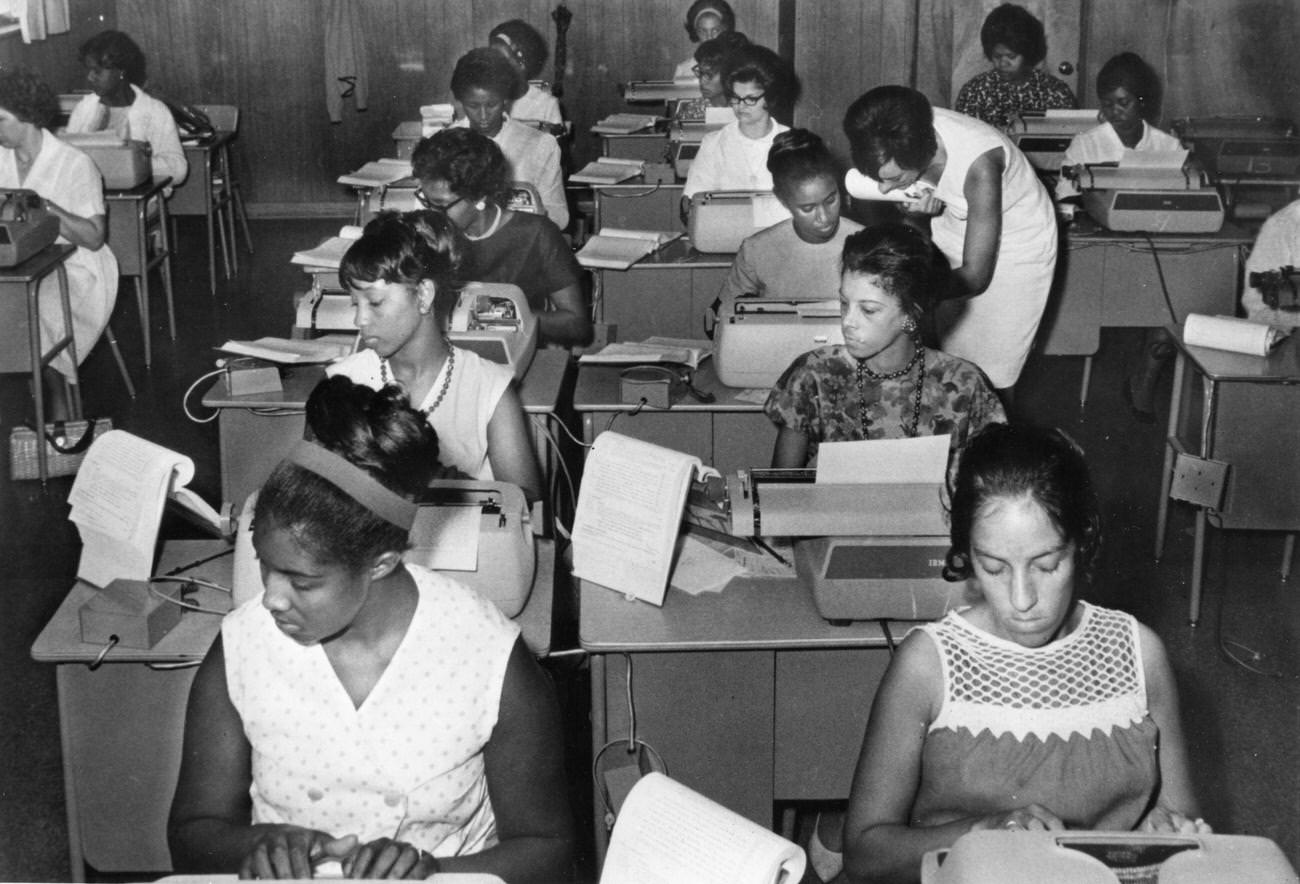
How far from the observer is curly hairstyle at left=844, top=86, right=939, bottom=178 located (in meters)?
3.54

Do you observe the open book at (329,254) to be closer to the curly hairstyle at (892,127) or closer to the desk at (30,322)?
the desk at (30,322)

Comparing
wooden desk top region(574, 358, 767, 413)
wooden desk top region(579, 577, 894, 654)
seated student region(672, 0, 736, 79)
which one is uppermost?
seated student region(672, 0, 736, 79)

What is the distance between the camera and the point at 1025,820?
156cm

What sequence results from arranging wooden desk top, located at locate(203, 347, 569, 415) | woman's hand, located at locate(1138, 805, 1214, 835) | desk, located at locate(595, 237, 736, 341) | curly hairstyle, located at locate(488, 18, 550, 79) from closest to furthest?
woman's hand, located at locate(1138, 805, 1214, 835) < wooden desk top, located at locate(203, 347, 569, 415) < desk, located at locate(595, 237, 736, 341) < curly hairstyle, located at locate(488, 18, 550, 79)

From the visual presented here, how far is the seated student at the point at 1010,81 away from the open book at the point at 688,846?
563 cm

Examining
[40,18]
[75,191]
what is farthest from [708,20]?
[75,191]

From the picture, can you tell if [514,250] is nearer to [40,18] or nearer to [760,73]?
[760,73]

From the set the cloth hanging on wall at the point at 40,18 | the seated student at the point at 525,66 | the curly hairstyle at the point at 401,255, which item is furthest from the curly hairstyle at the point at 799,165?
the cloth hanging on wall at the point at 40,18

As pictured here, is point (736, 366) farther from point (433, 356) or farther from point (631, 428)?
point (433, 356)

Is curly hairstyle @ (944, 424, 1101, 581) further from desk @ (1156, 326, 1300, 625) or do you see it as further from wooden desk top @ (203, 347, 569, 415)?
desk @ (1156, 326, 1300, 625)

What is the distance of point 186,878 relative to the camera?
1.24m

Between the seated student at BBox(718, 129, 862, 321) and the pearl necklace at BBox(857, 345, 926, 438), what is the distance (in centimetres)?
97

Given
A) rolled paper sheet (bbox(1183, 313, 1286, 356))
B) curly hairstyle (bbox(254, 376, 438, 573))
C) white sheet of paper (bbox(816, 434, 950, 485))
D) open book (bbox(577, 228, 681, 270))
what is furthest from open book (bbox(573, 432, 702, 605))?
open book (bbox(577, 228, 681, 270))

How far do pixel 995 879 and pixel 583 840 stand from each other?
1789mm
